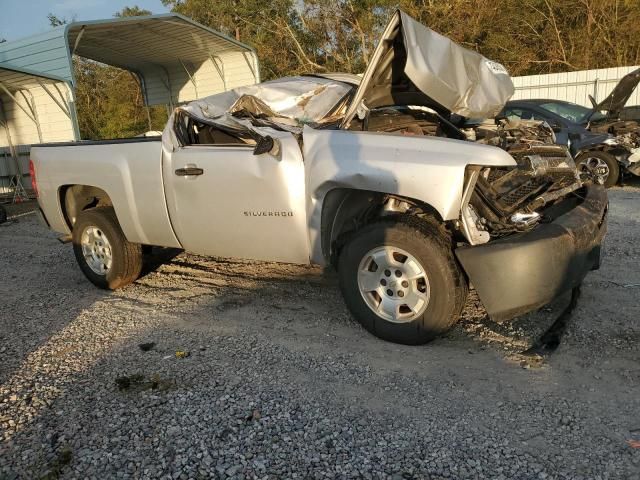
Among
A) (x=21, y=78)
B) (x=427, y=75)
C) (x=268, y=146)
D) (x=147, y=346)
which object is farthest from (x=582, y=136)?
(x=21, y=78)

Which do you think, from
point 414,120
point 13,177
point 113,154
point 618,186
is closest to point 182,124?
point 113,154

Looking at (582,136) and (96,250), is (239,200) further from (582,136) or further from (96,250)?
(582,136)

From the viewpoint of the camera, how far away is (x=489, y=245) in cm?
333

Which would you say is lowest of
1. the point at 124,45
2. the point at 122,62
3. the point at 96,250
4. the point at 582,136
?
the point at 96,250

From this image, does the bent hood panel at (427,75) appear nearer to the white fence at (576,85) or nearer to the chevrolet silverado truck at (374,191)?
the chevrolet silverado truck at (374,191)

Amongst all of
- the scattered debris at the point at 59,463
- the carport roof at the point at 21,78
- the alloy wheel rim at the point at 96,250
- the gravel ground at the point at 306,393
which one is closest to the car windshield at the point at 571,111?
the gravel ground at the point at 306,393

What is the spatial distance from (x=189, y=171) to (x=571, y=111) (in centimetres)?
867

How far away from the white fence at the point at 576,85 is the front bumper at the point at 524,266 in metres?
14.6

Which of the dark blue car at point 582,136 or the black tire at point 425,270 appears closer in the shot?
the black tire at point 425,270

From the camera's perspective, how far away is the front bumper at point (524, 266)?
3.25 m

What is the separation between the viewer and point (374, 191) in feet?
12.0

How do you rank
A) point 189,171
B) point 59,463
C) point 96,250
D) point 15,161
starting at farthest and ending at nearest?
point 15,161
point 96,250
point 189,171
point 59,463

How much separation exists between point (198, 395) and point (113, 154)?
2.77 meters

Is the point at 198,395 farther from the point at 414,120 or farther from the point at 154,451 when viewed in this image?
the point at 414,120
